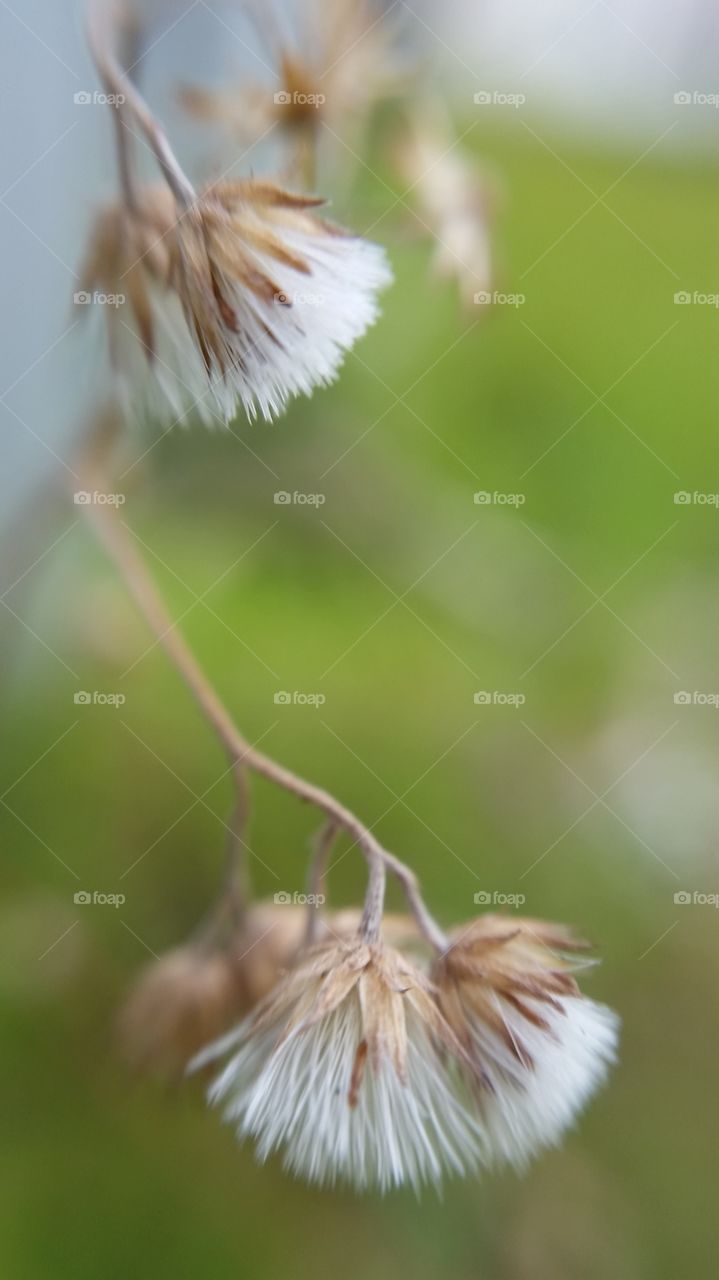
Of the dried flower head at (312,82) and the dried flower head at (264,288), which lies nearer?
the dried flower head at (264,288)

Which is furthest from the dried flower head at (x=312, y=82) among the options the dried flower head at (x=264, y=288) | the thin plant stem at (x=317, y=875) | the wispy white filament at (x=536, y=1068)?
the wispy white filament at (x=536, y=1068)

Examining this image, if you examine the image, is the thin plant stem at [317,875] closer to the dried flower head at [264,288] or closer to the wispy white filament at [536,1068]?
the wispy white filament at [536,1068]

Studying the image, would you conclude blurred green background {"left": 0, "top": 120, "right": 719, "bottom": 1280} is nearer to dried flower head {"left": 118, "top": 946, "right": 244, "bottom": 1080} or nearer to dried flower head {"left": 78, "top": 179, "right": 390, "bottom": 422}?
dried flower head {"left": 118, "top": 946, "right": 244, "bottom": 1080}

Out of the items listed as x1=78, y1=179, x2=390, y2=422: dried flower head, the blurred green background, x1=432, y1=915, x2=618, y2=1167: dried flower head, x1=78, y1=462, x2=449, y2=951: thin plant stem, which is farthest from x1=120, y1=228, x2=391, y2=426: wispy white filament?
the blurred green background

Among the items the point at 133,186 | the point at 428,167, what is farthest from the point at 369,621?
the point at 133,186

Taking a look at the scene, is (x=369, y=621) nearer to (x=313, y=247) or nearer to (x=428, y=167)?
(x=428, y=167)

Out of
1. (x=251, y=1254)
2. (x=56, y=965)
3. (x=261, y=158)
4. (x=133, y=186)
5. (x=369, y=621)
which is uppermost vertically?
(x=261, y=158)
